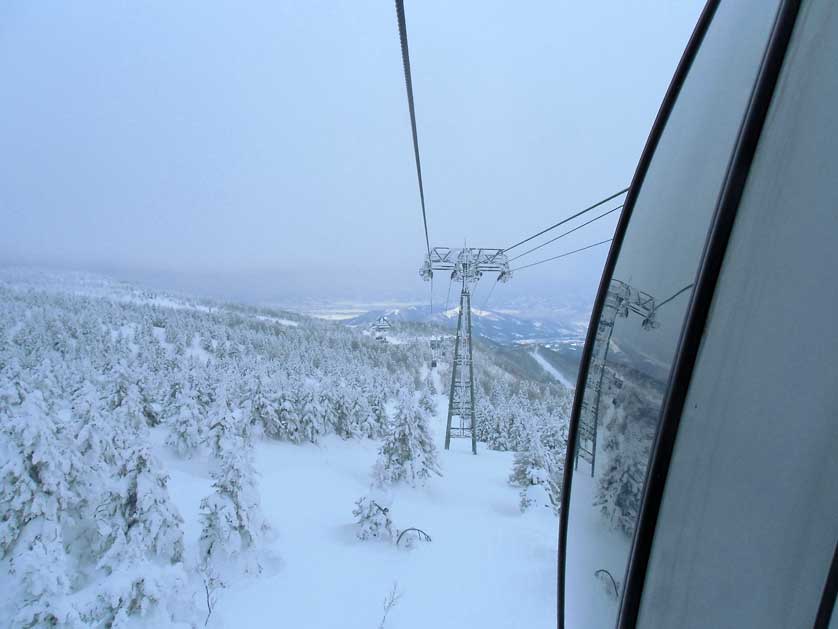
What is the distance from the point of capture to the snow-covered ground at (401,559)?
9.41m

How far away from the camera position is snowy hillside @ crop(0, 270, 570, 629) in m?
7.96

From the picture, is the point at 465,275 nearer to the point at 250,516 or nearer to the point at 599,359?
the point at 250,516

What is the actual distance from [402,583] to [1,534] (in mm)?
9078

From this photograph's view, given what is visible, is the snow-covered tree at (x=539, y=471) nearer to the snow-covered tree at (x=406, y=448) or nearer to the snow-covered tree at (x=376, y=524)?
the snow-covered tree at (x=406, y=448)

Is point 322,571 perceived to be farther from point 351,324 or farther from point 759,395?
point 351,324

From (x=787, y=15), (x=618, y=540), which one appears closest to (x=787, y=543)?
(x=618, y=540)

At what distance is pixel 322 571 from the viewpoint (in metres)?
11.9

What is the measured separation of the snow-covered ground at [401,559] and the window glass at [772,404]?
1036 centimetres

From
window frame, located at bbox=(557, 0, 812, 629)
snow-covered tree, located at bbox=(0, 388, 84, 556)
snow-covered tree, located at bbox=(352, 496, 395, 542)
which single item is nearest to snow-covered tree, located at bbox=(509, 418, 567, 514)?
snow-covered tree, located at bbox=(352, 496, 395, 542)

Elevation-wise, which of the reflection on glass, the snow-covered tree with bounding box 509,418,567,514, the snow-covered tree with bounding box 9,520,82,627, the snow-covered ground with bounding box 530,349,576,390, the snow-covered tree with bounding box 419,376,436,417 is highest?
the reflection on glass

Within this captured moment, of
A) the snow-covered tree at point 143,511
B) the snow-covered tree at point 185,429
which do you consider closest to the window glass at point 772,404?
the snow-covered tree at point 143,511

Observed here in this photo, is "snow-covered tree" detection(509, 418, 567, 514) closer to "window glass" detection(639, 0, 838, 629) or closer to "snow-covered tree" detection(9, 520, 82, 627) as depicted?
"snow-covered tree" detection(9, 520, 82, 627)

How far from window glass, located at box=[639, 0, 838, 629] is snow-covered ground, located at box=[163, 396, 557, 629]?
10.4m

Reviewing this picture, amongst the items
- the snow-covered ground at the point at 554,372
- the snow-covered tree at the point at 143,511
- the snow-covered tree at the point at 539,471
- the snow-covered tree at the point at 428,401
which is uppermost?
the snow-covered ground at the point at 554,372
